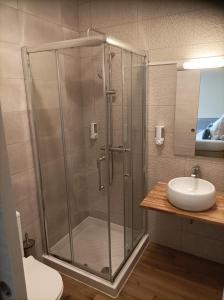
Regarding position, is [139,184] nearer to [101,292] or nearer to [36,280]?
[101,292]

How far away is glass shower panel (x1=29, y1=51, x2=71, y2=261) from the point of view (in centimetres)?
199

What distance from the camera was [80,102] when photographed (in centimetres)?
229

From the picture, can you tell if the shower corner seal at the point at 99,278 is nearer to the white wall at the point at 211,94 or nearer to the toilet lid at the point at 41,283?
the toilet lid at the point at 41,283

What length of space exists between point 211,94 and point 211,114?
0.17 metres

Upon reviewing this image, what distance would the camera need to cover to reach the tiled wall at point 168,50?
190cm

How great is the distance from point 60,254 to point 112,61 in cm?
191

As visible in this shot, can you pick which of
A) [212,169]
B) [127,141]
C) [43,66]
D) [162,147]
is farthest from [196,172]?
[43,66]

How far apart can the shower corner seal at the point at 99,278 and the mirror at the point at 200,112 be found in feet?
3.83

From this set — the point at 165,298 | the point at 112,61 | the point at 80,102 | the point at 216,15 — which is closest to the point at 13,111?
the point at 80,102

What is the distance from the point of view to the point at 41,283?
160 centimetres

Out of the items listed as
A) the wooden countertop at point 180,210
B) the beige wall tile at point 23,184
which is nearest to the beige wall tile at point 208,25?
the wooden countertop at point 180,210

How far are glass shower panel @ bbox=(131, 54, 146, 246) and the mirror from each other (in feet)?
1.13

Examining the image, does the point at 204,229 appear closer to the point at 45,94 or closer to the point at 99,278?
the point at 99,278

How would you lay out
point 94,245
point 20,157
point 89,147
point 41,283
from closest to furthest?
point 41,283
point 20,157
point 89,147
point 94,245
